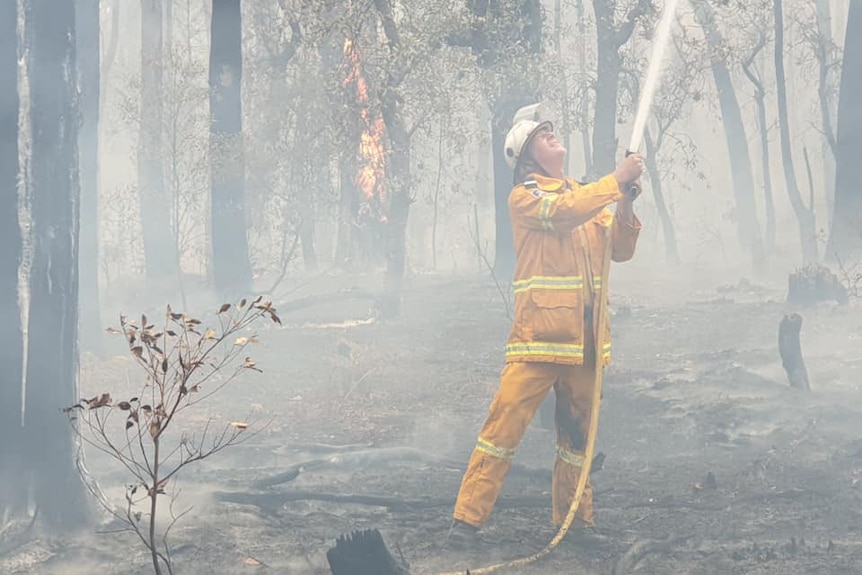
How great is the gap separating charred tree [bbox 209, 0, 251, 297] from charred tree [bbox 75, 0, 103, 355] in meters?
1.97

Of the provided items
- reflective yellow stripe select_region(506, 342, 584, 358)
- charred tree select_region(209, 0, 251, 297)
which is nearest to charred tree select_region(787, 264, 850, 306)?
charred tree select_region(209, 0, 251, 297)

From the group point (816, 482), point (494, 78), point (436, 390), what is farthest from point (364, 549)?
point (494, 78)

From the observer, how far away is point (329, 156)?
1953 cm

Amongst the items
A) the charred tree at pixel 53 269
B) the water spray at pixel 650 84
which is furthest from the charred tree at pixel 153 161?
the water spray at pixel 650 84

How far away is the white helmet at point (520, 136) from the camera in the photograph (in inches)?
258

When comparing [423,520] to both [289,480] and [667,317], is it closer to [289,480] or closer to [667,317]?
[289,480]

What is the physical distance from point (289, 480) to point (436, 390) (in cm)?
415

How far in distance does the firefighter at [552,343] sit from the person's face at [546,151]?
0.13m

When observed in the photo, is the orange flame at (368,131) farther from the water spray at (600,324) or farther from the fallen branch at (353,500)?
the water spray at (600,324)

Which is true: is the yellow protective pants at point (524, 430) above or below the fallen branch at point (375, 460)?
above

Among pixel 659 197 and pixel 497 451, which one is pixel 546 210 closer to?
pixel 497 451

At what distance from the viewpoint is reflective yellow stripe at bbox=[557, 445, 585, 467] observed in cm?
631

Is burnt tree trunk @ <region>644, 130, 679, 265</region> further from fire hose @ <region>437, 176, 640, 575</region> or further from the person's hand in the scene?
the person's hand

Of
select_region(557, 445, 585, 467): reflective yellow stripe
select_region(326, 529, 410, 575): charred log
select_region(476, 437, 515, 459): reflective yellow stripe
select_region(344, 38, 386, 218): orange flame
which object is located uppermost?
select_region(344, 38, 386, 218): orange flame
